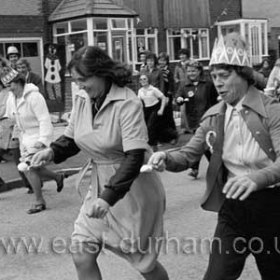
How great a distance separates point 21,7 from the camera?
20.6m

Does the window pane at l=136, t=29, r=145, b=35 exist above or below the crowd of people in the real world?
above

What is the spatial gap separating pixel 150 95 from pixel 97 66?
7957 mm

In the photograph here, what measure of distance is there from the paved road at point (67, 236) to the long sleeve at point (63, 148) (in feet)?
4.74

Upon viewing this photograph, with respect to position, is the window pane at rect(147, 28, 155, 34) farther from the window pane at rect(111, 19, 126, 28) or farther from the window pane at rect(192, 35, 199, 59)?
the window pane at rect(111, 19, 126, 28)

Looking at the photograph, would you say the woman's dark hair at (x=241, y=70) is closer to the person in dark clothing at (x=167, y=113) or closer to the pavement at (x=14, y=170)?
the pavement at (x=14, y=170)

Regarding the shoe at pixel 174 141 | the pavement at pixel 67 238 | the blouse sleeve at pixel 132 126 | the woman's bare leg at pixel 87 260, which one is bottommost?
the pavement at pixel 67 238

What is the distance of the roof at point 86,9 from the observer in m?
20.2

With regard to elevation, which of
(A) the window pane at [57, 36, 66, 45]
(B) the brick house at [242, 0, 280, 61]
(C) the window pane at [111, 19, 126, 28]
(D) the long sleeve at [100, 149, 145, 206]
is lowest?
(D) the long sleeve at [100, 149, 145, 206]

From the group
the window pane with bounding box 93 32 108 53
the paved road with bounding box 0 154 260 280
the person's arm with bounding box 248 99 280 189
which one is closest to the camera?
the person's arm with bounding box 248 99 280 189

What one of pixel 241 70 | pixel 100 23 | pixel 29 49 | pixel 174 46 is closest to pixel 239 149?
pixel 241 70

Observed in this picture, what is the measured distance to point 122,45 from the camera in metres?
21.8

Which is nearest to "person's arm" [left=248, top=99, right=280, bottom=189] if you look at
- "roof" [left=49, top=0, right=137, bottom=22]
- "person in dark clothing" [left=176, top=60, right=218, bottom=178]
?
"person in dark clothing" [left=176, top=60, right=218, bottom=178]

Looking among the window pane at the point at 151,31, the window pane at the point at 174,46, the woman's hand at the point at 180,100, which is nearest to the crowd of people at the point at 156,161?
the woman's hand at the point at 180,100

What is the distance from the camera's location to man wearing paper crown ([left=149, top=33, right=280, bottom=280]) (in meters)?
3.27
